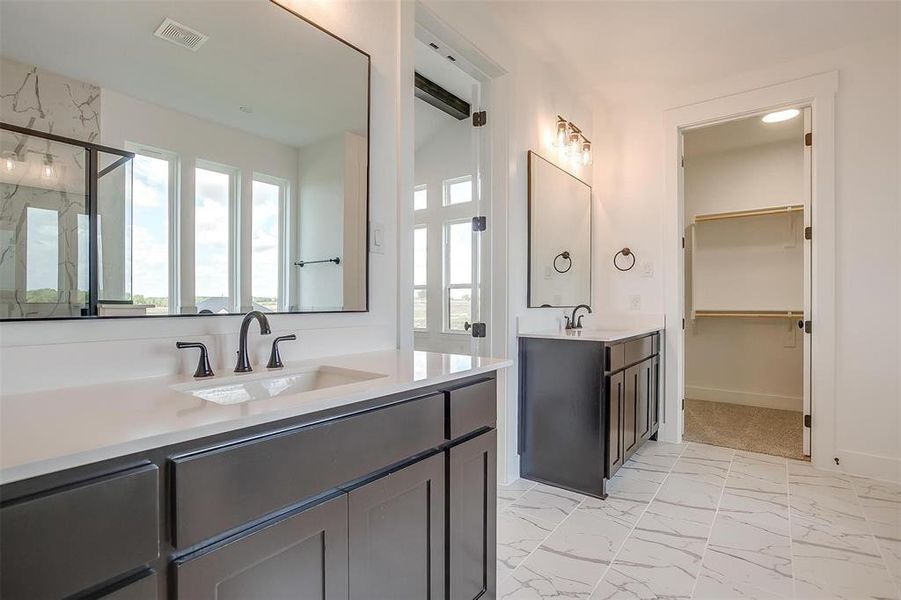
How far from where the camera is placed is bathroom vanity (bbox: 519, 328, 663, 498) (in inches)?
94.5

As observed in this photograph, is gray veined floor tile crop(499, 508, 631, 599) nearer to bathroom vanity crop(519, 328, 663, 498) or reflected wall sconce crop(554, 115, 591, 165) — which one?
bathroom vanity crop(519, 328, 663, 498)

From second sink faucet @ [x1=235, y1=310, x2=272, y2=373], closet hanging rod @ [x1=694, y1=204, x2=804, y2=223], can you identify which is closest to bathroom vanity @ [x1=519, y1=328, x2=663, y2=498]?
second sink faucet @ [x1=235, y1=310, x2=272, y2=373]

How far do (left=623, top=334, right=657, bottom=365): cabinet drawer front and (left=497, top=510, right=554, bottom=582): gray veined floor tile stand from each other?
1.12 m

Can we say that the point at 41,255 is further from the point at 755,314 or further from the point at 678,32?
the point at 755,314

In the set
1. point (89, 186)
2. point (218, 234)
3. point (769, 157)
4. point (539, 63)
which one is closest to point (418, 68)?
point (539, 63)

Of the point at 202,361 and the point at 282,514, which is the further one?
the point at 202,361

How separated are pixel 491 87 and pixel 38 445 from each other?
2590mm

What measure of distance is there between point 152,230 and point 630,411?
2631 mm

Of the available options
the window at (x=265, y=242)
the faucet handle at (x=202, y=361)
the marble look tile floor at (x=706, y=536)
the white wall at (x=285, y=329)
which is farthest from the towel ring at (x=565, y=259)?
the faucet handle at (x=202, y=361)

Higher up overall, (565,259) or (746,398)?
(565,259)

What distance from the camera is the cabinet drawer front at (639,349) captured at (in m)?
2.69

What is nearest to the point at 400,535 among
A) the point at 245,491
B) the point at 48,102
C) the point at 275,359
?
the point at 245,491

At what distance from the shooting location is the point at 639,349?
287 centimetres

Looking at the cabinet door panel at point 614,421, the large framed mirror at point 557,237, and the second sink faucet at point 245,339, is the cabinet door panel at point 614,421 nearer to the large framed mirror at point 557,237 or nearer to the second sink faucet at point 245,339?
the large framed mirror at point 557,237
